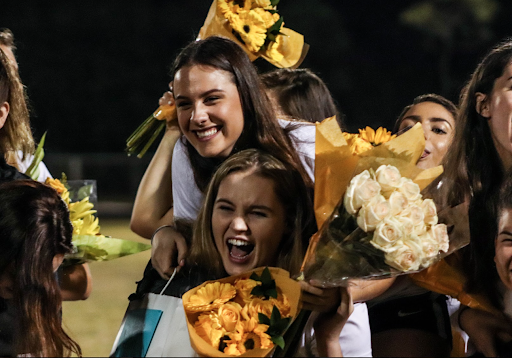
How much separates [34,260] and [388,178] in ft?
3.40

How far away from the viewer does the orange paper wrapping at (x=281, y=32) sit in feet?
8.71

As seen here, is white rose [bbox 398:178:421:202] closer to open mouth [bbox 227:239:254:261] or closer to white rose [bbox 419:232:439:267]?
white rose [bbox 419:232:439:267]

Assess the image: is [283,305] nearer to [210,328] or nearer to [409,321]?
[210,328]

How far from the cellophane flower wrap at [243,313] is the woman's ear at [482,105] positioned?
33.5 inches

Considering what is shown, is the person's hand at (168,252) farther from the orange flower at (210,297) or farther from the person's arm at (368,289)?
the person's arm at (368,289)

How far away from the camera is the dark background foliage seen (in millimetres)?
17297

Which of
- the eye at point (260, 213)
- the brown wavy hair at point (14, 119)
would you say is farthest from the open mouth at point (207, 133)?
the brown wavy hair at point (14, 119)

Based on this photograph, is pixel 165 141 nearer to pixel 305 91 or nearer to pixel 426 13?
pixel 305 91

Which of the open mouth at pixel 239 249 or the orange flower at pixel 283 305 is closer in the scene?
the orange flower at pixel 283 305

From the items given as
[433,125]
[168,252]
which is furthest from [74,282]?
[433,125]

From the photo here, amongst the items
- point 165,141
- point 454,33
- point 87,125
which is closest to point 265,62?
point 165,141

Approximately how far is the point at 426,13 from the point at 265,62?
16.0 m

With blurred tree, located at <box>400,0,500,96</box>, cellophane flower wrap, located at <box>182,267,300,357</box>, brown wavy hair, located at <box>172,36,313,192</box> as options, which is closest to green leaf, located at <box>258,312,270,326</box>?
cellophane flower wrap, located at <box>182,267,300,357</box>

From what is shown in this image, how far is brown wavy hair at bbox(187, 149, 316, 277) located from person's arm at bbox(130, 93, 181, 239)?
0.88 metres
